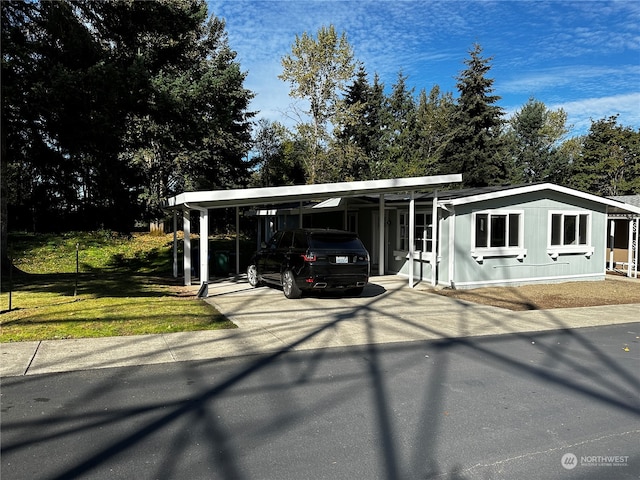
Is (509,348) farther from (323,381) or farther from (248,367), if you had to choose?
(248,367)

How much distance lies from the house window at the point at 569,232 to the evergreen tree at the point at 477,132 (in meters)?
21.2

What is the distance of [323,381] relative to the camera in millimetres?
5645

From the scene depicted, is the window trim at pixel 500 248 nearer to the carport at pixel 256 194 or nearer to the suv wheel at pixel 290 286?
the carport at pixel 256 194

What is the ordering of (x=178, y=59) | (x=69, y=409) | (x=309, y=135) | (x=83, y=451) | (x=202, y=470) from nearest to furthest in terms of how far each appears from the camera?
(x=202, y=470), (x=83, y=451), (x=69, y=409), (x=178, y=59), (x=309, y=135)

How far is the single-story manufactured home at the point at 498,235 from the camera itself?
48.1 feet

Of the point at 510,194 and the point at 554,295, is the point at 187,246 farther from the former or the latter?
the point at 554,295

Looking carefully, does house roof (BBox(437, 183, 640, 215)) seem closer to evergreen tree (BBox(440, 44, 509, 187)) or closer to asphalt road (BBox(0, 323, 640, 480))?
asphalt road (BBox(0, 323, 640, 480))

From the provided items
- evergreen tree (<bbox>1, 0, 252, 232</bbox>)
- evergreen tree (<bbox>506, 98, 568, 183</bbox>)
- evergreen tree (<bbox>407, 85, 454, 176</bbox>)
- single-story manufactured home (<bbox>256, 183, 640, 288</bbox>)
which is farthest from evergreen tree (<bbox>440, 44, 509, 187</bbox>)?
evergreen tree (<bbox>1, 0, 252, 232</bbox>)

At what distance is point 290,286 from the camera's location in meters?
12.0

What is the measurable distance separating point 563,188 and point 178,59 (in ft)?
44.2

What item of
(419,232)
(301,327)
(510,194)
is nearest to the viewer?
(301,327)

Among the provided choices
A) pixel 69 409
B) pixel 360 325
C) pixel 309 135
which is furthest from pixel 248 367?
pixel 309 135

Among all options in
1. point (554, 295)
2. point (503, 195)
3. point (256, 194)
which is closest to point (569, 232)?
point (503, 195)

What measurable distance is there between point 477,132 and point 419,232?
2442cm
